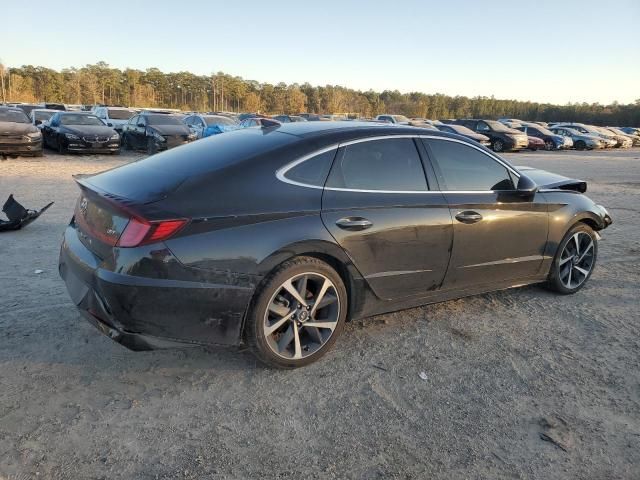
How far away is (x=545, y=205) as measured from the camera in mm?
4551

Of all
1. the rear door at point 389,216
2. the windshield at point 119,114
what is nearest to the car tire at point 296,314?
the rear door at point 389,216

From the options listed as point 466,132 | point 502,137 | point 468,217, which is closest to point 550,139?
point 502,137

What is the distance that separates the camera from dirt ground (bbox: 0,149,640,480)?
96.3 inches

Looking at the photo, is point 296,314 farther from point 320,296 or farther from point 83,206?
point 83,206

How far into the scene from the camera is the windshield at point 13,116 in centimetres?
1472

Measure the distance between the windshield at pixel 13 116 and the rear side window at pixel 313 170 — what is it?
14751 mm

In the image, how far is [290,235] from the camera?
3.08 m

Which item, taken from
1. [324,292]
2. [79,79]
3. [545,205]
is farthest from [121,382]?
[79,79]

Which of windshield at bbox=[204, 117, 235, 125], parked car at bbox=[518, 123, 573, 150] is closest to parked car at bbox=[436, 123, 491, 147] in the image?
parked car at bbox=[518, 123, 573, 150]

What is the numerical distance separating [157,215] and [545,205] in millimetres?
3458

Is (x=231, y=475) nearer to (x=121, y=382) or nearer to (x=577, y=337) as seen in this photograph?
(x=121, y=382)

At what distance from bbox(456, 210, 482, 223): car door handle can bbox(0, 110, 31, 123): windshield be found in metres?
15.2

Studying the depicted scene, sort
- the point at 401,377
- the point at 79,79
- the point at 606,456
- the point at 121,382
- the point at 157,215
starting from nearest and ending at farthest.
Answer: the point at 606,456
the point at 157,215
the point at 121,382
the point at 401,377
the point at 79,79

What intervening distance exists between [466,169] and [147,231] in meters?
2.62
